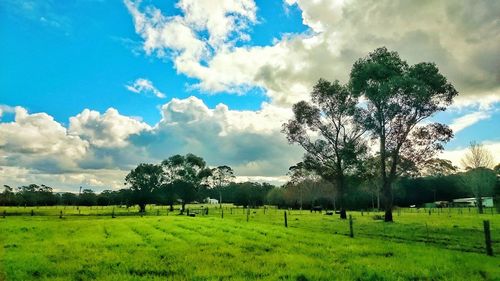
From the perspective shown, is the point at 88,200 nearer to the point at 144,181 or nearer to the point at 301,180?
the point at 144,181

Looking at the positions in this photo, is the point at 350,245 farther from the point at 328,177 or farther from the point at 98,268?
the point at 328,177

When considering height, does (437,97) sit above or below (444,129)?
above

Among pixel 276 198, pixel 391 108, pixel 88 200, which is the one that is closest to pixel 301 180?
pixel 276 198

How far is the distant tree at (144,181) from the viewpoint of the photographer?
5285 inches

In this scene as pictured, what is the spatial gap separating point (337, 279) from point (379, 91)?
42418mm

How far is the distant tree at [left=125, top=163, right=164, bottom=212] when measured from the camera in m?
134

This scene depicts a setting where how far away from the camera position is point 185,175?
14162 centimetres

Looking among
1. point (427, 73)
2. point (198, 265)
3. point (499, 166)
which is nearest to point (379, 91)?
point (427, 73)

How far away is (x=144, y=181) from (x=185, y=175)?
15139 mm

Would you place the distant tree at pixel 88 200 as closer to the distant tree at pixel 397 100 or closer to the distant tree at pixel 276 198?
the distant tree at pixel 276 198

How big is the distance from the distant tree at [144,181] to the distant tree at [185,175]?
3.15 metres

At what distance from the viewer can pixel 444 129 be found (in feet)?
175

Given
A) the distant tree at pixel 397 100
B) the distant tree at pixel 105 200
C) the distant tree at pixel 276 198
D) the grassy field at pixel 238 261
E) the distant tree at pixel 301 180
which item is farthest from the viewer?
the distant tree at pixel 105 200

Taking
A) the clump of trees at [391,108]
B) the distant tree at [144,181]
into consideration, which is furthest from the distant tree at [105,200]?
the clump of trees at [391,108]
